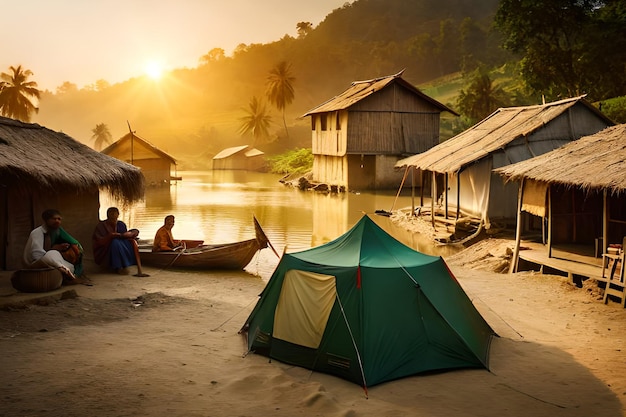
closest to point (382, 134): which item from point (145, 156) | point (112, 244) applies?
point (145, 156)

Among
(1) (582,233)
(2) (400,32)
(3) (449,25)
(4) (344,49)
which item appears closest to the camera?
(1) (582,233)

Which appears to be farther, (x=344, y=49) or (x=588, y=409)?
(x=344, y=49)

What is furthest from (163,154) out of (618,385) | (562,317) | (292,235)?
(618,385)

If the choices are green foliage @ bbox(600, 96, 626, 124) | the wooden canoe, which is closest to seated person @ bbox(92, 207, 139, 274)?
the wooden canoe

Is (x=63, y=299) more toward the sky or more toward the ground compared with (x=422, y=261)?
more toward the ground

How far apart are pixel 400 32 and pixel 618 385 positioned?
115144 millimetres

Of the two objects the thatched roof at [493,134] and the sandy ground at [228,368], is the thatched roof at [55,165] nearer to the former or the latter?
the sandy ground at [228,368]

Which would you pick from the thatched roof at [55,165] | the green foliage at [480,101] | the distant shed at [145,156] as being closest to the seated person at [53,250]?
the thatched roof at [55,165]

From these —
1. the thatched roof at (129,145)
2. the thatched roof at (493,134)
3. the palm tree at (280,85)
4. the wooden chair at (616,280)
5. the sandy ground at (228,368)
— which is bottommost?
the sandy ground at (228,368)

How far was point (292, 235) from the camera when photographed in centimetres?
2208

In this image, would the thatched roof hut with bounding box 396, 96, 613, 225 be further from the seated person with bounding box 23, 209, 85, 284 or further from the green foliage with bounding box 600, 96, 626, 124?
the green foliage with bounding box 600, 96, 626, 124

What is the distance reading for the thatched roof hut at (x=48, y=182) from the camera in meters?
11.9

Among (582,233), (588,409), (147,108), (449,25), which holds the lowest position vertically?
(588,409)

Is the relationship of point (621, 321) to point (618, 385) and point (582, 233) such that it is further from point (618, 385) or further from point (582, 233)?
point (582, 233)
